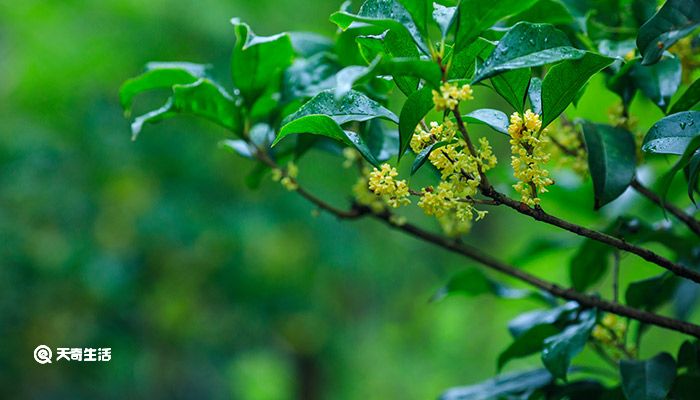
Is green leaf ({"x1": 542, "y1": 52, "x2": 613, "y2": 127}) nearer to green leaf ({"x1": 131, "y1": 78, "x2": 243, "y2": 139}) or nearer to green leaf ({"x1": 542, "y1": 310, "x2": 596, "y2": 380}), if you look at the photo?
green leaf ({"x1": 542, "y1": 310, "x2": 596, "y2": 380})

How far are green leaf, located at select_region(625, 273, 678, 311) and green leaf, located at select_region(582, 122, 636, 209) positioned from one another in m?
0.16

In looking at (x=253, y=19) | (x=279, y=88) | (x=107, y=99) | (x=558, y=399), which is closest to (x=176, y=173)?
(x=107, y=99)

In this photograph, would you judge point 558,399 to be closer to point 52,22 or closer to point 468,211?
point 468,211

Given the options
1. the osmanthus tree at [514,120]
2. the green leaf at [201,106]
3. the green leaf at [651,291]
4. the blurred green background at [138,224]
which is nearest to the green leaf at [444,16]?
the osmanthus tree at [514,120]

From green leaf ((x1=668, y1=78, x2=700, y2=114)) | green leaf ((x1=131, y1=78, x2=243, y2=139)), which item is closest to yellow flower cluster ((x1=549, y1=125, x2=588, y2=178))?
green leaf ((x1=668, y1=78, x2=700, y2=114))

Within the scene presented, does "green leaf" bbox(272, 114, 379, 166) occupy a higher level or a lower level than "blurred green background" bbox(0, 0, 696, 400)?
higher

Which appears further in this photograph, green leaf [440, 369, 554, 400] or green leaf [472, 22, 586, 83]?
green leaf [440, 369, 554, 400]

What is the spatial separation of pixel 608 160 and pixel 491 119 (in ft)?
0.38

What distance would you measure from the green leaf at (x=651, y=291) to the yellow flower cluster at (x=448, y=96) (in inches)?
13.4

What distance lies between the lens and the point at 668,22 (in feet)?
1.55

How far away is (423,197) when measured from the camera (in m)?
0.46

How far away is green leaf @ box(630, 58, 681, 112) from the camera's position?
59 cm

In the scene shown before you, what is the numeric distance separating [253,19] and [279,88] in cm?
151

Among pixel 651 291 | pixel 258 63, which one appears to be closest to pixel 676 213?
pixel 651 291
